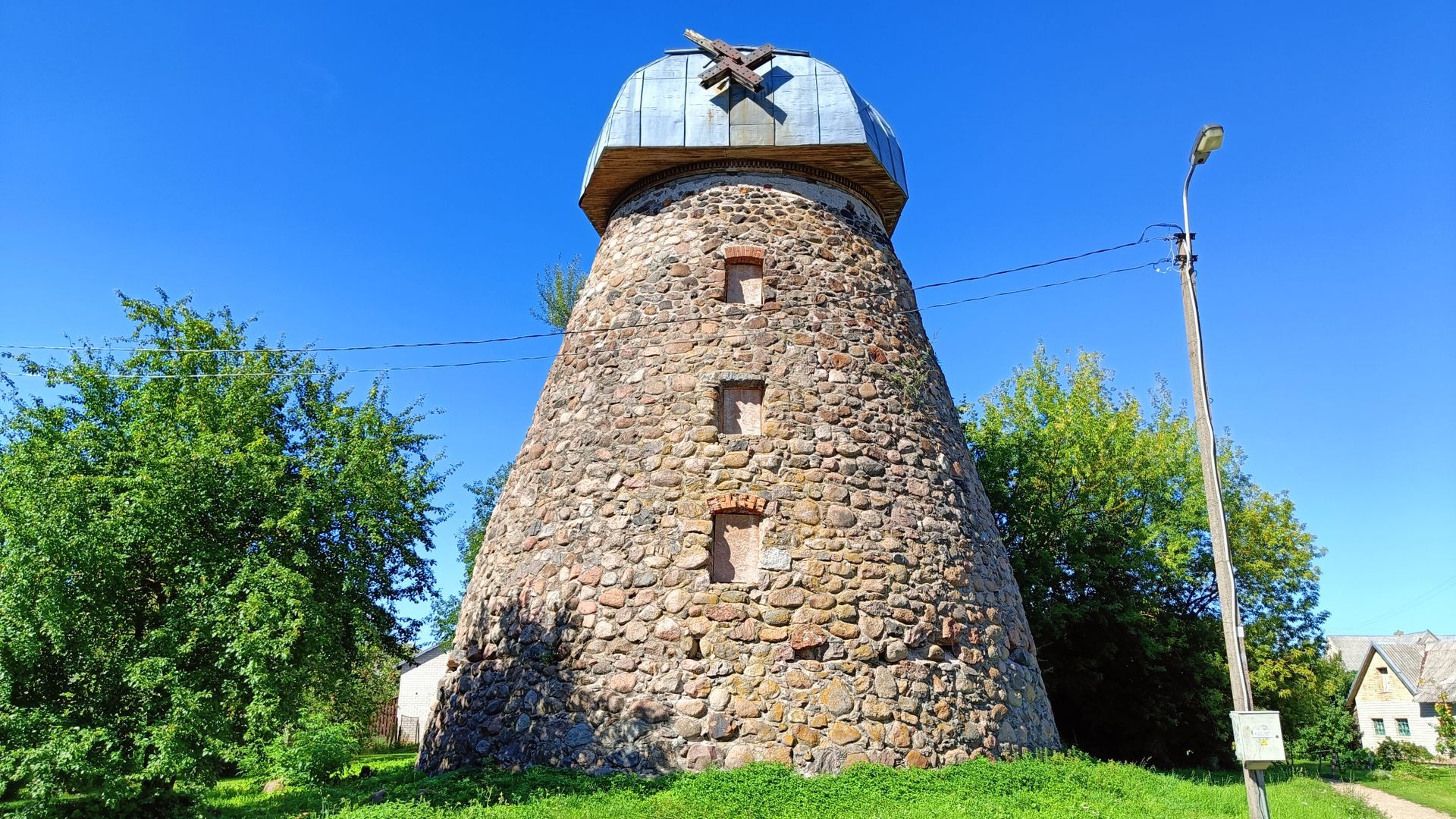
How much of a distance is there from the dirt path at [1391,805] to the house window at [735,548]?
34.7ft

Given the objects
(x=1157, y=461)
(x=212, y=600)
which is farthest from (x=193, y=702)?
(x=1157, y=461)

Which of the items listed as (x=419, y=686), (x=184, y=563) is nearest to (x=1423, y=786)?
(x=184, y=563)

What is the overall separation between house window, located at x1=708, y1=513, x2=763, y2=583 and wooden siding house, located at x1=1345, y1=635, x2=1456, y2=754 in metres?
33.2

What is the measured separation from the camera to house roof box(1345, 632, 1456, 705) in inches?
1288

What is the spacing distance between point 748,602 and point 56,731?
721 centimetres

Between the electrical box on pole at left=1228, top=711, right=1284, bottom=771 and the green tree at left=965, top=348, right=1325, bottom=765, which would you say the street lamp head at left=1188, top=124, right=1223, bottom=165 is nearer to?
the electrical box on pole at left=1228, top=711, right=1284, bottom=771

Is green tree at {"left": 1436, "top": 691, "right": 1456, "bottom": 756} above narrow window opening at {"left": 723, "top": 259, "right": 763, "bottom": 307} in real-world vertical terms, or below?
below

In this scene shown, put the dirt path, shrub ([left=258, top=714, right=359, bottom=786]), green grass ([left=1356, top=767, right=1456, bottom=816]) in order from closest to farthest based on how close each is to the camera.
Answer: shrub ([left=258, top=714, right=359, bottom=786])
the dirt path
green grass ([left=1356, top=767, right=1456, bottom=816])

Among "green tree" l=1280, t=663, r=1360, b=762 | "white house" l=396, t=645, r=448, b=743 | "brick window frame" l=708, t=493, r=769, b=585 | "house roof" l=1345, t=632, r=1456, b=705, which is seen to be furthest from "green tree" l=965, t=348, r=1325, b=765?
"white house" l=396, t=645, r=448, b=743

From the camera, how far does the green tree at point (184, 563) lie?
9.42 meters

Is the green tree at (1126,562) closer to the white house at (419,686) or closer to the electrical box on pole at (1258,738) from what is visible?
the electrical box on pole at (1258,738)

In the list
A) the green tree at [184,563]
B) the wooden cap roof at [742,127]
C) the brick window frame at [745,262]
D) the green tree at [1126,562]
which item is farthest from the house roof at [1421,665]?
the green tree at [184,563]

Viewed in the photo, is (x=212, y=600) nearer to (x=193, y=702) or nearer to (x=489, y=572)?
(x=193, y=702)

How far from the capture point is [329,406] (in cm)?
1325
